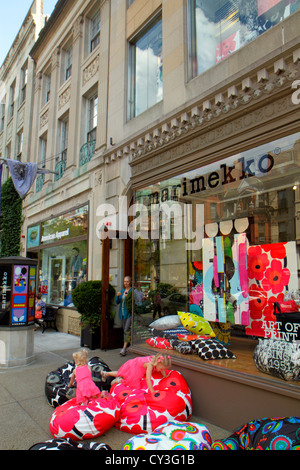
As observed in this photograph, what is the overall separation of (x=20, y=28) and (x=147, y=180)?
2046 centimetres

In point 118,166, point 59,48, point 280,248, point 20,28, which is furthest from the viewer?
point 20,28

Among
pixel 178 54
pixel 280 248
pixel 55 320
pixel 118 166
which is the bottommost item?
pixel 55 320

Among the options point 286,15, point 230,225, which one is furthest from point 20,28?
point 230,225

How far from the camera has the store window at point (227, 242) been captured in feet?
15.2

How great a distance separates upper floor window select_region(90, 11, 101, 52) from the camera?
1249 centimetres

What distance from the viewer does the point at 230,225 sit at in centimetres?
559

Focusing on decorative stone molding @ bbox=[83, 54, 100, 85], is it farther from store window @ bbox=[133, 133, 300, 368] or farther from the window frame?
store window @ bbox=[133, 133, 300, 368]

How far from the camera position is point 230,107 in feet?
14.6

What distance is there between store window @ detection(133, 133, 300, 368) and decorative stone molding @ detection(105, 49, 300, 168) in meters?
0.40

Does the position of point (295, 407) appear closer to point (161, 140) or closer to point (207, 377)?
point (207, 377)

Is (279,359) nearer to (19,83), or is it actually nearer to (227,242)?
(227,242)

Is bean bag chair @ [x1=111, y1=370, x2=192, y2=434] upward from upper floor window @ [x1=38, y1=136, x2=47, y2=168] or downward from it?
downward

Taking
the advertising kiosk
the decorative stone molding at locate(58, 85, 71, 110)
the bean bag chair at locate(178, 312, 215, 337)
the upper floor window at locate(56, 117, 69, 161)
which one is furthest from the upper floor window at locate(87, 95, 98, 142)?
the bean bag chair at locate(178, 312, 215, 337)
